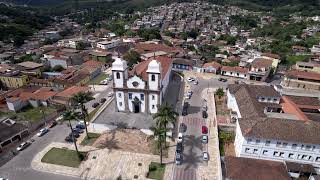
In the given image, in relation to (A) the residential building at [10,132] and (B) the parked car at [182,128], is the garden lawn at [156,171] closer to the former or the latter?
(B) the parked car at [182,128]

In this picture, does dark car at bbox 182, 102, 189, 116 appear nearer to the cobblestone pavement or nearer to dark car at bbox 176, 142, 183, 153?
dark car at bbox 176, 142, 183, 153

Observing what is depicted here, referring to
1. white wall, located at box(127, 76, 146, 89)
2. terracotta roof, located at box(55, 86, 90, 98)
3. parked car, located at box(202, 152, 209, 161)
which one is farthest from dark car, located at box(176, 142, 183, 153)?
terracotta roof, located at box(55, 86, 90, 98)

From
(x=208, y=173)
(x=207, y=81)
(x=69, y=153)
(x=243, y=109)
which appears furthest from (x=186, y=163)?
(x=207, y=81)

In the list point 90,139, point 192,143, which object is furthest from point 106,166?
point 192,143

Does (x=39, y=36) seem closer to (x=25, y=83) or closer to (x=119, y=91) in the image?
(x=25, y=83)

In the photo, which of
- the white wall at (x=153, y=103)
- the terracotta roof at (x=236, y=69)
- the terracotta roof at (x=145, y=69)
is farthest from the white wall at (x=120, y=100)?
the terracotta roof at (x=236, y=69)

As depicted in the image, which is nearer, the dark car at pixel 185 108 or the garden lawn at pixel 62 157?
the garden lawn at pixel 62 157

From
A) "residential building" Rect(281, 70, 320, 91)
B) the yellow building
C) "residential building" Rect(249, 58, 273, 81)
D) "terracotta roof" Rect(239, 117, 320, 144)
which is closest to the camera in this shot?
"terracotta roof" Rect(239, 117, 320, 144)
